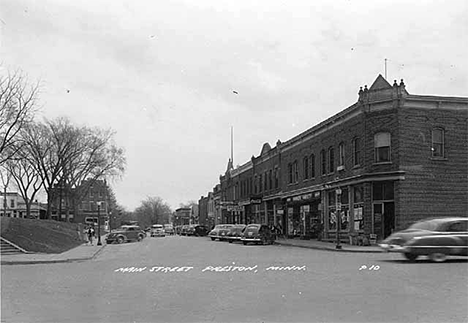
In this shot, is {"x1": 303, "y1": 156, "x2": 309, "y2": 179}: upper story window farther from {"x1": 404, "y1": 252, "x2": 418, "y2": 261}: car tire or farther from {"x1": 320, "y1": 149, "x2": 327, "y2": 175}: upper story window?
{"x1": 404, "y1": 252, "x2": 418, "y2": 261}: car tire

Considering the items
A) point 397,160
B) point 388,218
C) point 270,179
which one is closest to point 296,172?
point 270,179

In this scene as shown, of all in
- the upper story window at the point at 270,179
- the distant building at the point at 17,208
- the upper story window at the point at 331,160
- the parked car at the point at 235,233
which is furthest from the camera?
the distant building at the point at 17,208

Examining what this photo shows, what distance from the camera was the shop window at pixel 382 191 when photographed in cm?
3547

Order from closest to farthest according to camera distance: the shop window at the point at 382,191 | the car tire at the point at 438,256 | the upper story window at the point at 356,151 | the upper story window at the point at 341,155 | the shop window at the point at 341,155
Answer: the car tire at the point at 438,256
the shop window at the point at 382,191
the upper story window at the point at 356,151
the shop window at the point at 341,155
the upper story window at the point at 341,155

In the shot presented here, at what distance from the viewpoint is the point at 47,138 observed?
2201 inches

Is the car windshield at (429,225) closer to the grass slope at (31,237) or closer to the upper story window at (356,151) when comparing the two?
the upper story window at (356,151)

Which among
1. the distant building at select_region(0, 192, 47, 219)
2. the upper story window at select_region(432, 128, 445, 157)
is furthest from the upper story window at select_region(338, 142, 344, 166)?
the distant building at select_region(0, 192, 47, 219)

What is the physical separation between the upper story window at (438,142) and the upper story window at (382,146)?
2642mm

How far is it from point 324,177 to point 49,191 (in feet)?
90.2

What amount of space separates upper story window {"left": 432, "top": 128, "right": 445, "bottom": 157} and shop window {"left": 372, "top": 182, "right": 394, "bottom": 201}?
3327 millimetres

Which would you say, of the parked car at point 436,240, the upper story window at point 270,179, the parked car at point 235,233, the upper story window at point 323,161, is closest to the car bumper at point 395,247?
the parked car at point 436,240

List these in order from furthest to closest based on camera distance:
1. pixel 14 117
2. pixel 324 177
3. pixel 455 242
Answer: pixel 324 177 → pixel 14 117 → pixel 455 242

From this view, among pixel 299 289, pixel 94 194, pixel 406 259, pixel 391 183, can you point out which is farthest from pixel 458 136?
pixel 94 194

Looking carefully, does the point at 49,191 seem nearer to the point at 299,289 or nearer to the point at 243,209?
the point at 243,209
